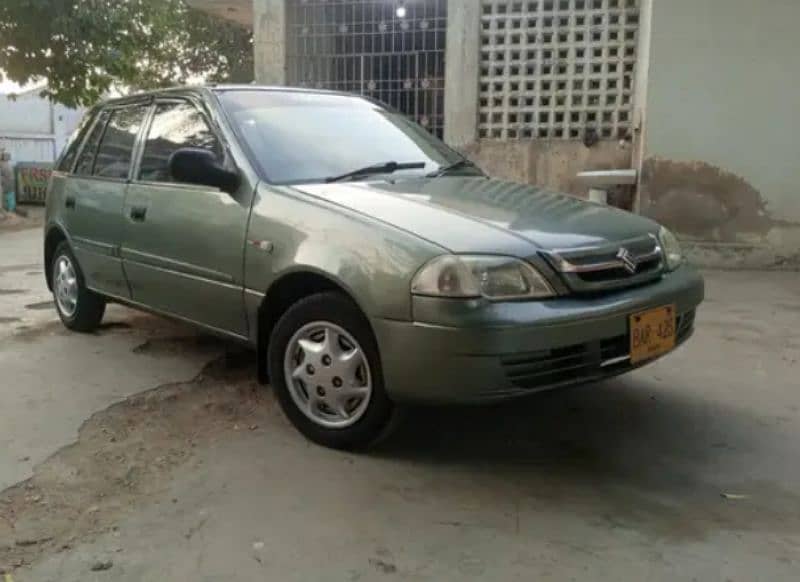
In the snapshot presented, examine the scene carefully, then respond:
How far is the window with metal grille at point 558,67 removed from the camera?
26.5 ft

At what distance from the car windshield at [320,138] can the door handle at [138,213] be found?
0.79 metres

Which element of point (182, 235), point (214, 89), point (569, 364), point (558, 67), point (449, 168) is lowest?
point (569, 364)

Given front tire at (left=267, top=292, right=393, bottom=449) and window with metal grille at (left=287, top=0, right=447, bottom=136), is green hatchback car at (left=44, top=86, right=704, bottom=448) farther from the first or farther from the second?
window with metal grille at (left=287, top=0, right=447, bottom=136)

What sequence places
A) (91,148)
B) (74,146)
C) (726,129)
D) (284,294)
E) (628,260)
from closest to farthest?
1. (628,260)
2. (284,294)
3. (91,148)
4. (74,146)
5. (726,129)

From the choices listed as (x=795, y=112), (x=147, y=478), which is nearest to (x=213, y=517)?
(x=147, y=478)

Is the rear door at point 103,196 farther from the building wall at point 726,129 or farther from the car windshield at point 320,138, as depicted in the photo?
the building wall at point 726,129

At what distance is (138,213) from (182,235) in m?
0.51

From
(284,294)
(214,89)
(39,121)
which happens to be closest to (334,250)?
(284,294)

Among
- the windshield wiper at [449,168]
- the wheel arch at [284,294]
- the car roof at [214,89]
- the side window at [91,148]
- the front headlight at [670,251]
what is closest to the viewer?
the wheel arch at [284,294]

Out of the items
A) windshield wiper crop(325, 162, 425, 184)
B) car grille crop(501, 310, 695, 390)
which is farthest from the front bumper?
windshield wiper crop(325, 162, 425, 184)

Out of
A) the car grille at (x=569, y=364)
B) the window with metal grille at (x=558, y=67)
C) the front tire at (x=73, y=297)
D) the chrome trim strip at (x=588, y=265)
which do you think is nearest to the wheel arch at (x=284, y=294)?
the car grille at (x=569, y=364)

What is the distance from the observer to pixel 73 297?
525 cm

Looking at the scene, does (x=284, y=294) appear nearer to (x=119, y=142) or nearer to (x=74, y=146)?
(x=119, y=142)

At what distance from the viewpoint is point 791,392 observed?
4.03m
